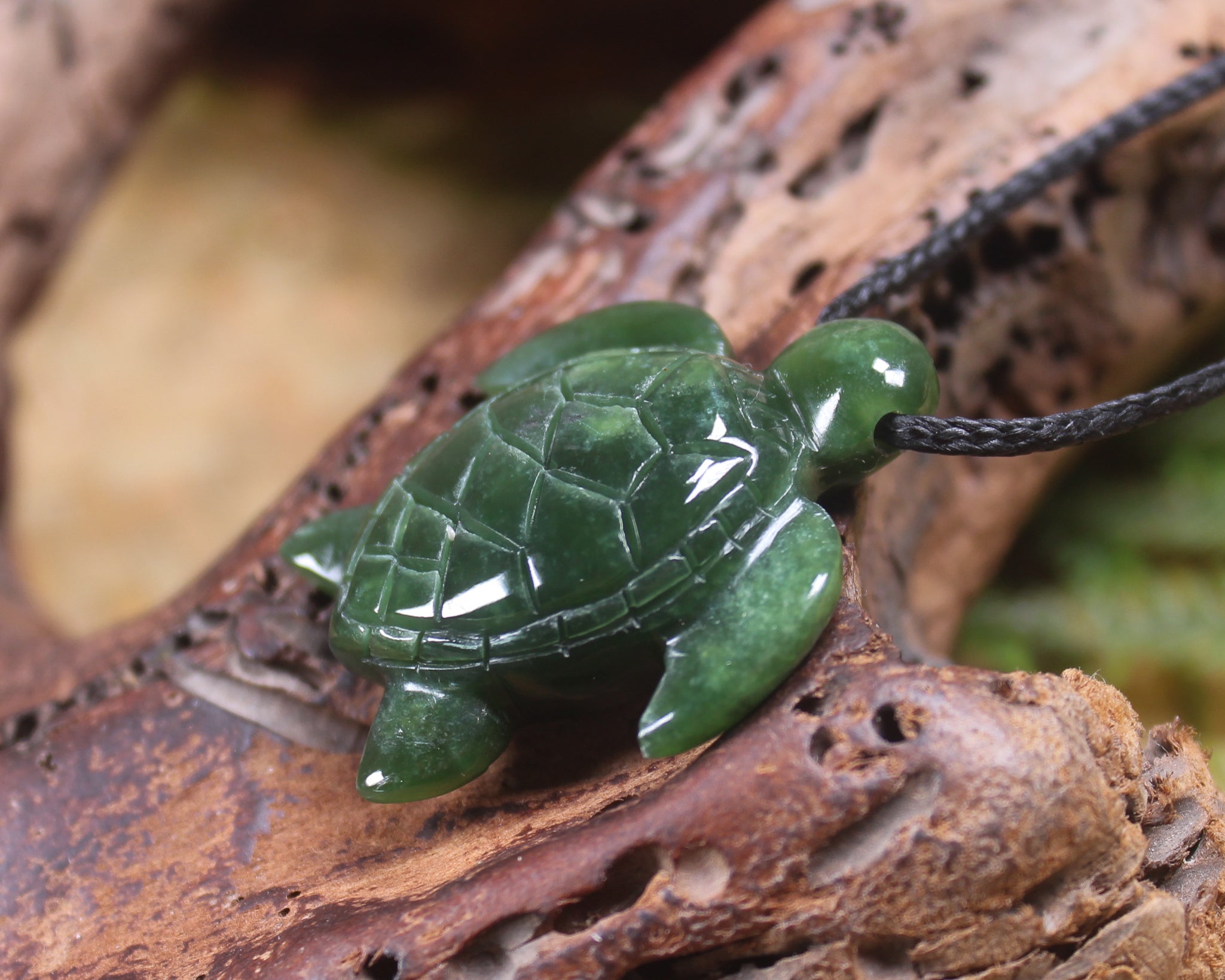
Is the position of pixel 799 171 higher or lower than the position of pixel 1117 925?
higher

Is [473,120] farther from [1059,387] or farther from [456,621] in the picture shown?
[456,621]

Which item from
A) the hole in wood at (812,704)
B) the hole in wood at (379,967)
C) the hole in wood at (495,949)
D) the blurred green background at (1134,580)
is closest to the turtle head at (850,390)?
the hole in wood at (812,704)

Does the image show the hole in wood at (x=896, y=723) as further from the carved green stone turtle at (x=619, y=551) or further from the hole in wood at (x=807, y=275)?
the hole in wood at (x=807, y=275)

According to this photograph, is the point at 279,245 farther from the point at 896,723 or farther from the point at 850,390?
the point at 896,723

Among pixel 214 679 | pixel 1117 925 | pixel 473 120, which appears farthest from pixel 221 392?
pixel 1117 925

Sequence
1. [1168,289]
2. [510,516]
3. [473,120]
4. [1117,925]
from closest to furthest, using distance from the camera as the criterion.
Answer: [1117,925] < [510,516] < [1168,289] < [473,120]

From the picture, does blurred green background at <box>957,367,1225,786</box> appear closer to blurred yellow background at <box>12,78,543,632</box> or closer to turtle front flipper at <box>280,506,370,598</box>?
turtle front flipper at <box>280,506,370,598</box>

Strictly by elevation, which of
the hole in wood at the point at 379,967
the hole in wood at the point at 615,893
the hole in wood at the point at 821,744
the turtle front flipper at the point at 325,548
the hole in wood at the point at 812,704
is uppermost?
the turtle front flipper at the point at 325,548

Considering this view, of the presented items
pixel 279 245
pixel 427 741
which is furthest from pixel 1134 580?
pixel 279 245
